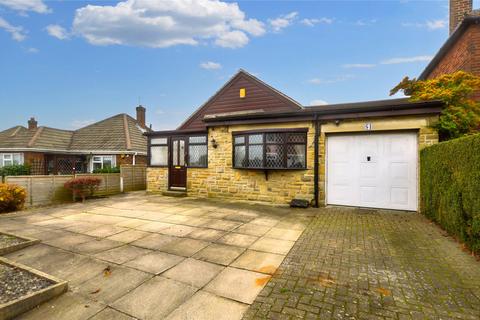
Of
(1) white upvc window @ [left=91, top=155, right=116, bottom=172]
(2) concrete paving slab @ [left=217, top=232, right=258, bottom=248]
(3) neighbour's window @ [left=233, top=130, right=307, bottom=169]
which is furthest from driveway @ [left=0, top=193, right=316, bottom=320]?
(1) white upvc window @ [left=91, top=155, right=116, bottom=172]

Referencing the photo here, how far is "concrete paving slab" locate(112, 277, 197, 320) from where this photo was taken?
2383 millimetres

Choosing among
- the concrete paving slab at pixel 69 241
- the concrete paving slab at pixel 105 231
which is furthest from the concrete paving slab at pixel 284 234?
the concrete paving slab at pixel 69 241

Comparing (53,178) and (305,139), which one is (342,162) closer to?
(305,139)

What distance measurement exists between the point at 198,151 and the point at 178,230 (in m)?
5.53

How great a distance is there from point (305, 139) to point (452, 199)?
4.31m

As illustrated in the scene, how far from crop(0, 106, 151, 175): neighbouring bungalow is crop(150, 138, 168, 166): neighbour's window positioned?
7.16 m

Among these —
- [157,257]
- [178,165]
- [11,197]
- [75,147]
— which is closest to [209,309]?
[157,257]

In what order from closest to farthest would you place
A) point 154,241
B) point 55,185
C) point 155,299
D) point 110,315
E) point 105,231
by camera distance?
point 110,315, point 155,299, point 154,241, point 105,231, point 55,185

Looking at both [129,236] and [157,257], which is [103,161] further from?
[157,257]

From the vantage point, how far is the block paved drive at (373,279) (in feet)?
7.73

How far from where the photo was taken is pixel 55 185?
9406 mm

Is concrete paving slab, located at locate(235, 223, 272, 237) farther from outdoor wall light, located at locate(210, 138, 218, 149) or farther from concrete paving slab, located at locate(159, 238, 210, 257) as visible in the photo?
outdoor wall light, located at locate(210, 138, 218, 149)

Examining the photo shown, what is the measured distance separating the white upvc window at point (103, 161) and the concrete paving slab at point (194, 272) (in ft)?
56.4

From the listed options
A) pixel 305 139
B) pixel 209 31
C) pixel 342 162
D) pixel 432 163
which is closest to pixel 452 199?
pixel 432 163
